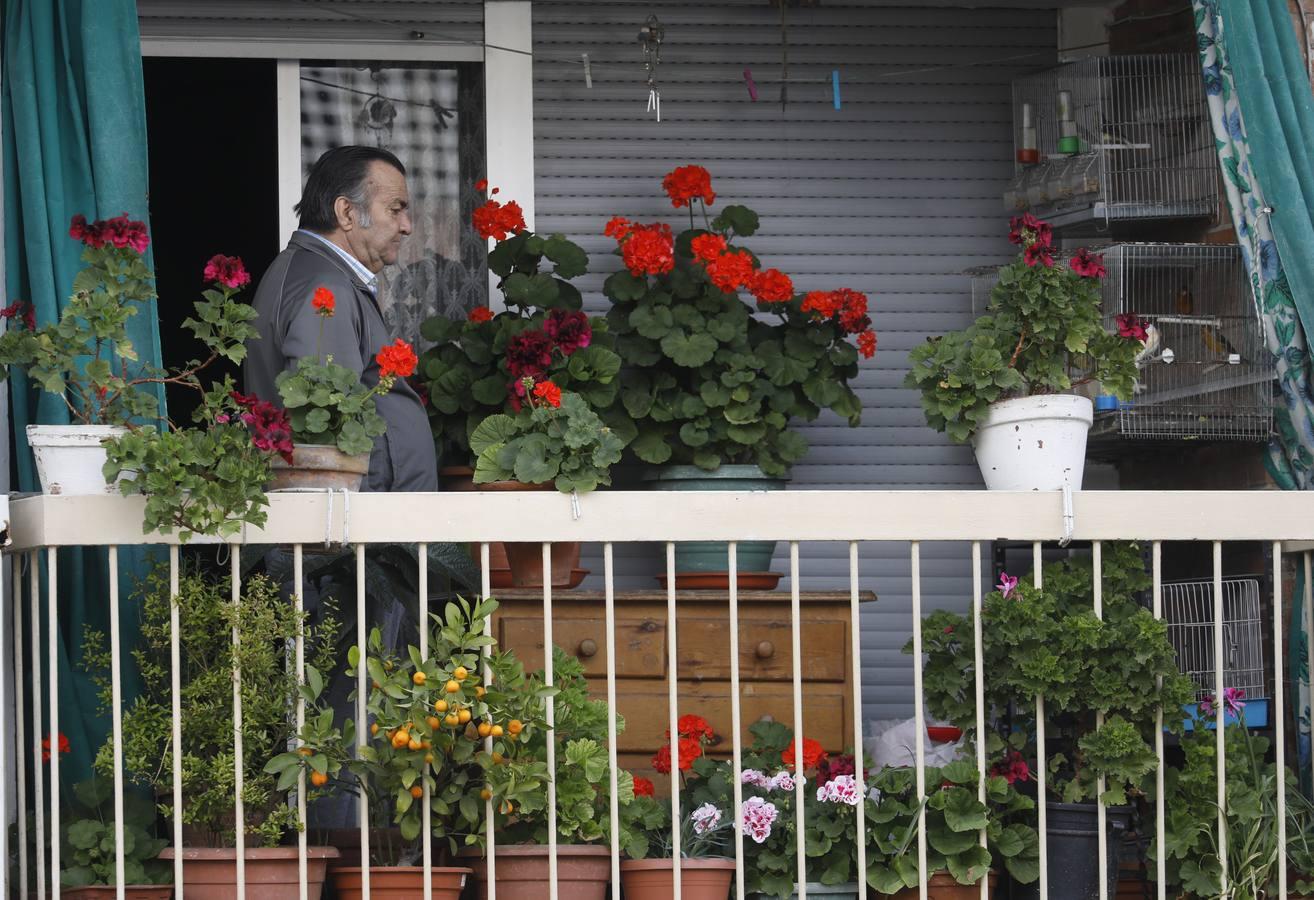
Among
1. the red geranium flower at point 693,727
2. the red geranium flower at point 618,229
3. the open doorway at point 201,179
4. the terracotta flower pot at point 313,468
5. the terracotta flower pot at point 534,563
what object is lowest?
the red geranium flower at point 693,727

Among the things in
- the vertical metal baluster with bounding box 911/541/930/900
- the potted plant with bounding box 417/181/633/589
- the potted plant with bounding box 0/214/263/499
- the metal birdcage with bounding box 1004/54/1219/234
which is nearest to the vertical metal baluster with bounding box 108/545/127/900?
the potted plant with bounding box 0/214/263/499

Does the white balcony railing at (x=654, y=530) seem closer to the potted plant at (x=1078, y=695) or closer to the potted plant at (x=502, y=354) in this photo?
the potted plant at (x=1078, y=695)

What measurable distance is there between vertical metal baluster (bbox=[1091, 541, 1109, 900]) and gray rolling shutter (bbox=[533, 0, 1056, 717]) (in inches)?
68.8

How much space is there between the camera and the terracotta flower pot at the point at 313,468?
4.07 m

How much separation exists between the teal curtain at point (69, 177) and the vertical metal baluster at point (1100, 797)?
2216 millimetres

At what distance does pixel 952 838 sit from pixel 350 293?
2037mm

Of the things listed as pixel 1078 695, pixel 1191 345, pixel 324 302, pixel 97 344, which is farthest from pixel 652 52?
pixel 1078 695

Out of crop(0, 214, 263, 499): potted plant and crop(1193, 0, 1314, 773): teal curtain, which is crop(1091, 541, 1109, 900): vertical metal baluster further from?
crop(0, 214, 263, 499): potted plant

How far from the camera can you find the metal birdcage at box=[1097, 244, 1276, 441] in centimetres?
504

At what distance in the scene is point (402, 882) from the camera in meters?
3.94

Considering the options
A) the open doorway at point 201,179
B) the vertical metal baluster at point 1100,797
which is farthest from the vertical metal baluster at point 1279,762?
the open doorway at point 201,179

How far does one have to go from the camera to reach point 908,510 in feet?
13.6

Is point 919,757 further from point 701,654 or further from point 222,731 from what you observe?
point 222,731

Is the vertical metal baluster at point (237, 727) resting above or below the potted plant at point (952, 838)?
above
